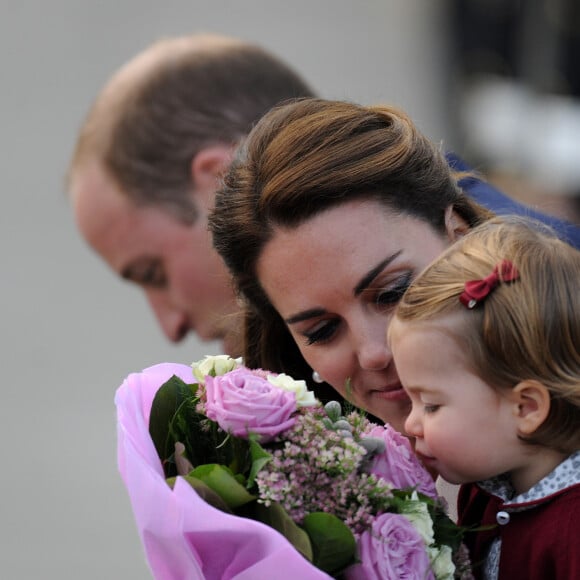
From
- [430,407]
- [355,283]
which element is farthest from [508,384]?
[355,283]

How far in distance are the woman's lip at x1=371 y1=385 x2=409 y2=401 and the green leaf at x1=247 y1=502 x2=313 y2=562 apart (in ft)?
1.77

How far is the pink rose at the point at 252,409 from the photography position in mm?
2369

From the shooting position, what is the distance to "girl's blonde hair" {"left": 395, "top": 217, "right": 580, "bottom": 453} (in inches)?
90.5

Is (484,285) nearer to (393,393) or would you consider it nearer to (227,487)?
(393,393)

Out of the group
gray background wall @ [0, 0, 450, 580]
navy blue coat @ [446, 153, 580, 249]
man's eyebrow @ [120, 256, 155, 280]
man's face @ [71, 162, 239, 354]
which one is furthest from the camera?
gray background wall @ [0, 0, 450, 580]

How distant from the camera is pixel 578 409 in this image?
7.59ft

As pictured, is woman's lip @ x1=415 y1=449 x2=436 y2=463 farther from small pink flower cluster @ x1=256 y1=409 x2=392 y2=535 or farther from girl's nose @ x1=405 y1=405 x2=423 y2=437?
small pink flower cluster @ x1=256 y1=409 x2=392 y2=535

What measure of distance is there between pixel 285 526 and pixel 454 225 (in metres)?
0.95

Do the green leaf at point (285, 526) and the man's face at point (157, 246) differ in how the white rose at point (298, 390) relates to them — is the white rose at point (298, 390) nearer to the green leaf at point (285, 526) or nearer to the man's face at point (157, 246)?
the green leaf at point (285, 526)

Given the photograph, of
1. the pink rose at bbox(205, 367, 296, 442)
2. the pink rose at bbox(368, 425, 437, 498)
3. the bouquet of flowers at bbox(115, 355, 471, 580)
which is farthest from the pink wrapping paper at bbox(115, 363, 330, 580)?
the pink rose at bbox(368, 425, 437, 498)

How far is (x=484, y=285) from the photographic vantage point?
238 centimetres

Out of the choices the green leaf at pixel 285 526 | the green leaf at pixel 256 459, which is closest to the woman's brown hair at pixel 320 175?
the green leaf at pixel 256 459

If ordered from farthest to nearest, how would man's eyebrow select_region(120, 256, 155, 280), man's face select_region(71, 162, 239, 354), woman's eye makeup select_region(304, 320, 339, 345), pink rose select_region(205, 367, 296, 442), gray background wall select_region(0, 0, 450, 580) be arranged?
gray background wall select_region(0, 0, 450, 580), man's eyebrow select_region(120, 256, 155, 280), man's face select_region(71, 162, 239, 354), woman's eye makeup select_region(304, 320, 339, 345), pink rose select_region(205, 367, 296, 442)

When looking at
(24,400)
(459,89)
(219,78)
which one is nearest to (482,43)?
(459,89)
